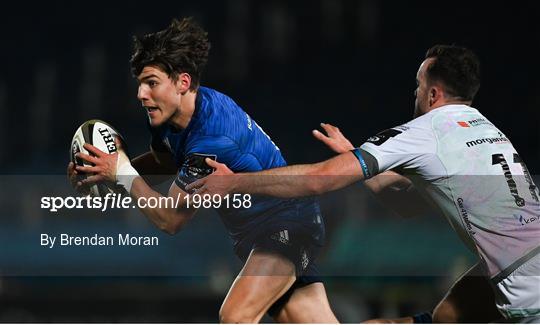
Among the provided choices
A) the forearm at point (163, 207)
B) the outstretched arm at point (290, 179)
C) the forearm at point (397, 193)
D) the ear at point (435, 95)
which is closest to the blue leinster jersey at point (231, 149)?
the forearm at point (163, 207)

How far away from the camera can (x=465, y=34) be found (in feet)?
→ 31.8

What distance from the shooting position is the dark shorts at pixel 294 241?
4.52m

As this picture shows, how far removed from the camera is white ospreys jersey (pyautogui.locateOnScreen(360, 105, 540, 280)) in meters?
4.01

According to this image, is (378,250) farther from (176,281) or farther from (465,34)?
(465,34)

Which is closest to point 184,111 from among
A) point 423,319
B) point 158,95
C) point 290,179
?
point 158,95

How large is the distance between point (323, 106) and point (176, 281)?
321 centimetres

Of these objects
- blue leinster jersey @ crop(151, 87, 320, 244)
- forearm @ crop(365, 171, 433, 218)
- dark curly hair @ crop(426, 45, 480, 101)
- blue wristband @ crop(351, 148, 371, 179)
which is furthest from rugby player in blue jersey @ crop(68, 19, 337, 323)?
dark curly hair @ crop(426, 45, 480, 101)

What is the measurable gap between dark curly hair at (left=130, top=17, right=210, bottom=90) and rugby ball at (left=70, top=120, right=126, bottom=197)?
0.38 metres

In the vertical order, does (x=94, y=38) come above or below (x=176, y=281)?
above

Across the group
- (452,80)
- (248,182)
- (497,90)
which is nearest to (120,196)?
(248,182)

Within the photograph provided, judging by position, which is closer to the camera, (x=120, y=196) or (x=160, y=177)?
(x=120, y=196)

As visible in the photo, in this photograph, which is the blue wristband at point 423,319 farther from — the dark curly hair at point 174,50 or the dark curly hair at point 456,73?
the dark curly hair at point 174,50

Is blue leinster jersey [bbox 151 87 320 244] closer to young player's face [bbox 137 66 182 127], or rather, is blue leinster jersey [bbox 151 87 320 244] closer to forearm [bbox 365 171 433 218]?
young player's face [bbox 137 66 182 127]

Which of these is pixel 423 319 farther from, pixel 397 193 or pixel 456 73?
pixel 456 73
